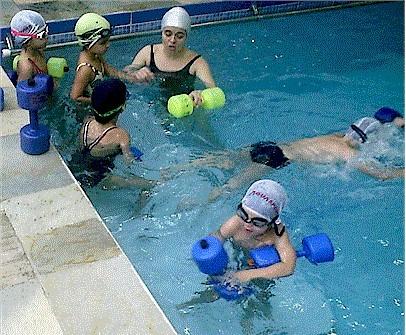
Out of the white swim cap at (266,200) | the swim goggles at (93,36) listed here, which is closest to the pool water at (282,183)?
the white swim cap at (266,200)

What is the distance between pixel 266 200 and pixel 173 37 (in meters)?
2.44

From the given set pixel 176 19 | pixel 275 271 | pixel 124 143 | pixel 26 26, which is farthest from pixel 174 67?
pixel 275 271

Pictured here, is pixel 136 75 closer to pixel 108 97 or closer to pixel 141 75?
pixel 141 75

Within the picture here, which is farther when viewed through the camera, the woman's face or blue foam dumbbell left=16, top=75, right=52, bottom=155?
the woman's face

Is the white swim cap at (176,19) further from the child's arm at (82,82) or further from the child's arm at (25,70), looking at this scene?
the child's arm at (25,70)

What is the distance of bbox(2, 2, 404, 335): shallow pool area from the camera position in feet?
13.5

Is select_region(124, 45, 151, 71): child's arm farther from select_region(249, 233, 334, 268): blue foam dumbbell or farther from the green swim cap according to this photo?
select_region(249, 233, 334, 268): blue foam dumbbell

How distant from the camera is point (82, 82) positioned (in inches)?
207

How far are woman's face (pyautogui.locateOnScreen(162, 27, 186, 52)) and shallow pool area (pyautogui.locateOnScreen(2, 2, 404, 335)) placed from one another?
445 mm

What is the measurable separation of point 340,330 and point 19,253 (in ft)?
6.15

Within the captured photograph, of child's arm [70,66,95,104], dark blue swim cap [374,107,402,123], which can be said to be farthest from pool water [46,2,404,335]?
child's arm [70,66,95,104]

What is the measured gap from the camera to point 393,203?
5.20 metres

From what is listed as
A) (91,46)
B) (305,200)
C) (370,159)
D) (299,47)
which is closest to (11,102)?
(91,46)

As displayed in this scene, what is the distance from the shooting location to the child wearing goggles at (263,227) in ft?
11.7
